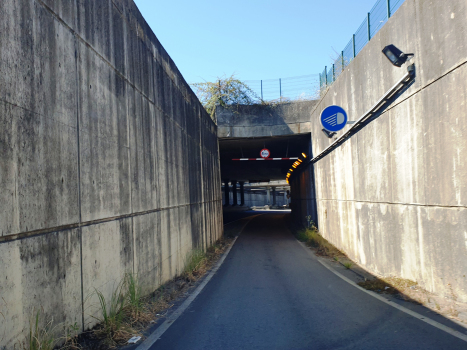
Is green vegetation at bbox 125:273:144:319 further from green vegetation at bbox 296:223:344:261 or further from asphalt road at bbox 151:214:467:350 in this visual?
green vegetation at bbox 296:223:344:261

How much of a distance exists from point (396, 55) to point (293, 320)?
527 centimetres

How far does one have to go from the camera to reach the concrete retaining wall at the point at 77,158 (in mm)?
3459

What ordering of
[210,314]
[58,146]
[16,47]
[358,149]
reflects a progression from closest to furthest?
[16,47] < [58,146] < [210,314] < [358,149]

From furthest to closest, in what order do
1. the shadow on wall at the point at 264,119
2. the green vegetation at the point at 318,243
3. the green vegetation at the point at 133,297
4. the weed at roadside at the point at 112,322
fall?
1. the shadow on wall at the point at 264,119
2. the green vegetation at the point at 318,243
3. the green vegetation at the point at 133,297
4. the weed at roadside at the point at 112,322

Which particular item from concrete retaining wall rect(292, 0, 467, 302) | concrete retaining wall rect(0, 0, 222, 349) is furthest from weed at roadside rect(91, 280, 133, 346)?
concrete retaining wall rect(292, 0, 467, 302)

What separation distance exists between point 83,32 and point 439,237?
6.33 metres

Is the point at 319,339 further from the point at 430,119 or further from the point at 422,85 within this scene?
the point at 422,85

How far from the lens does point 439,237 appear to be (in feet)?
20.6


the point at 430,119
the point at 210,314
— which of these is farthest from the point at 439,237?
the point at 210,314

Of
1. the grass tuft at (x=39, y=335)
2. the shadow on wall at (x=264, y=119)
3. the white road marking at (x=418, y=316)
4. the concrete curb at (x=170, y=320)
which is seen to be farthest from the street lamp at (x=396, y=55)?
the shadow on wall at (x=264, y=119)

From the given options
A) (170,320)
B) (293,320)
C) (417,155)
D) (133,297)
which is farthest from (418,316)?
(133,297)

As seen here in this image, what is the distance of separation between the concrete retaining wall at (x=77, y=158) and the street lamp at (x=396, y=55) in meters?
4.83

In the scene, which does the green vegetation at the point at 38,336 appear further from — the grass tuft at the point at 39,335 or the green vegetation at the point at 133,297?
the green vegetation at the point at 133,297

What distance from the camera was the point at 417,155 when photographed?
22.5 ft
